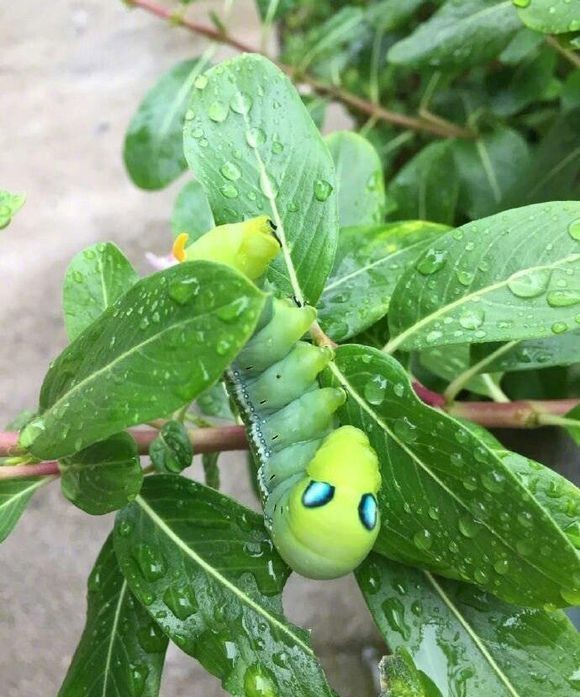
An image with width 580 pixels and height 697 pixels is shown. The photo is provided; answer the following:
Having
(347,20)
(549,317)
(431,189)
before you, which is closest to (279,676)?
(549,317)

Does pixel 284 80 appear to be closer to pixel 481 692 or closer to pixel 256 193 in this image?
pixel 256 193

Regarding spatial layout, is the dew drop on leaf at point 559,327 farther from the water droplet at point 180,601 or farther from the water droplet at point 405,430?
the water droplet at point 180,601

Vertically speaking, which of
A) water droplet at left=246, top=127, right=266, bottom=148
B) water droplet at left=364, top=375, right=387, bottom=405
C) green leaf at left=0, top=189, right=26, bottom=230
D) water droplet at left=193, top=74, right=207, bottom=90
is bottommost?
water droplet at left=364, top=375, right=387, bottom=405

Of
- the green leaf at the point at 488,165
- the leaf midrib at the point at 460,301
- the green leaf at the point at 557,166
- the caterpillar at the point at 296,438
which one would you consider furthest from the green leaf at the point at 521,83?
the caterpillar at the point at 296,438

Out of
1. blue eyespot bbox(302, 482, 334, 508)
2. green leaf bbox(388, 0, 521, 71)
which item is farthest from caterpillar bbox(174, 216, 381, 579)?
green leaf bbox(388, 0, 521, 71)

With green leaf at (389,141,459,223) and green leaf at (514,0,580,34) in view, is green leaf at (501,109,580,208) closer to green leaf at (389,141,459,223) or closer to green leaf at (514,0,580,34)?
green leaf at (389,141,459,223)

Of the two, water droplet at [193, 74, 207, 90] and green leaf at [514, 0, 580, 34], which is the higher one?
water droplet at [193, 74, 207, 90]

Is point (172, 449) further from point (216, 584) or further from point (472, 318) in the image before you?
point (472, 318)
